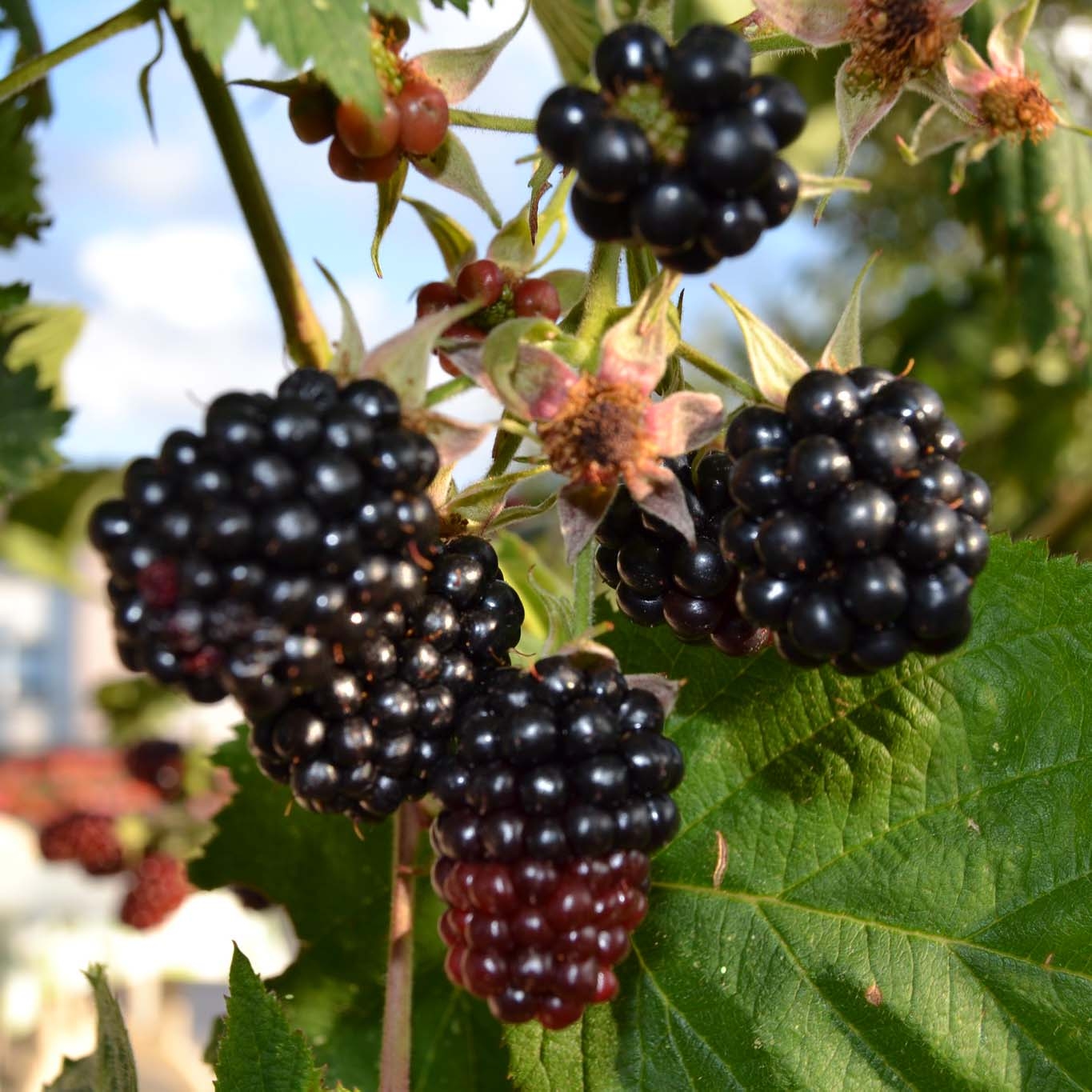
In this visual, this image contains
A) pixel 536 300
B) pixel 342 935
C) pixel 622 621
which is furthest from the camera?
pixel 342 935

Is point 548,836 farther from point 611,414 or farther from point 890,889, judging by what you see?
point 890,889

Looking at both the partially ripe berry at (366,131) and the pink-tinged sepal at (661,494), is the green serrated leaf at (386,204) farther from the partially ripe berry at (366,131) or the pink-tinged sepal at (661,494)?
the pink-tinged sepal at (661,494)

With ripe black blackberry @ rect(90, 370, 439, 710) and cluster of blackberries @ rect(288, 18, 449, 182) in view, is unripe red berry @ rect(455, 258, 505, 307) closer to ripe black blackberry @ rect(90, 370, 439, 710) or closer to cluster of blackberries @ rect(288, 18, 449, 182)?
cluster of blackberries @ rect(288, 18, 449, 182)

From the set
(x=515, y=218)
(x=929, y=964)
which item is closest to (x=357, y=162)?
(x=515, y=218)

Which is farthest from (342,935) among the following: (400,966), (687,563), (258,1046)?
(687,563)

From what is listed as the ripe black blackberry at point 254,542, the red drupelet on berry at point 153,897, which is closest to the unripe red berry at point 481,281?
the ripe black blackberry at point 254,542

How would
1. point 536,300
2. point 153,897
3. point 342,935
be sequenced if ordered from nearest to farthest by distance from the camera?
point 536,300 < point 342,935 < point 153,897

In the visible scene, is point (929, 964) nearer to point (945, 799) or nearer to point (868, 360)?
point (945, 799)
